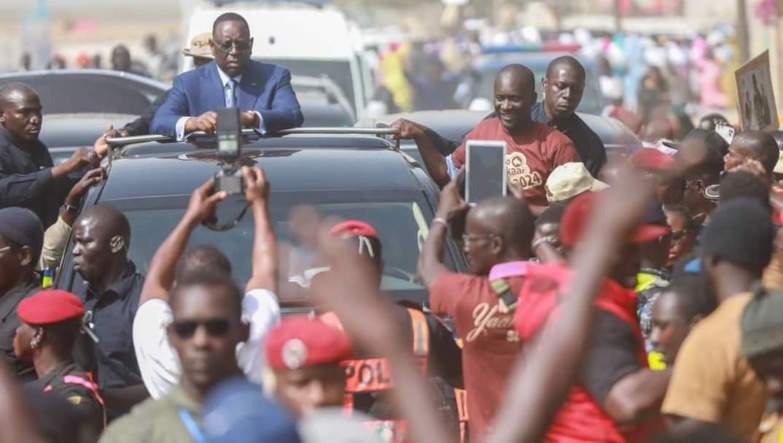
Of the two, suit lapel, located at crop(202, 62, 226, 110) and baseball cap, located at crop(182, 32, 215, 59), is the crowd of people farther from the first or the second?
baseball cap, located at crop(182, 32, 215, 59)

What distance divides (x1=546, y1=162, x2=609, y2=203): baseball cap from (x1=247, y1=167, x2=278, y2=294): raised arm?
7.43 feet

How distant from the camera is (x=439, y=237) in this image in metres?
5.59

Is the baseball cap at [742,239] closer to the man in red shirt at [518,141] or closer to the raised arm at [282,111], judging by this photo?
the man in red shirt at [518,141]

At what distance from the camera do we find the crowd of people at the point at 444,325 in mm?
3600

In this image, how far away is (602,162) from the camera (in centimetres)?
900

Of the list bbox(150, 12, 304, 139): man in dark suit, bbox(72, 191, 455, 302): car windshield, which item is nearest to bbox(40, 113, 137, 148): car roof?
bbox(150, 12, 304, 139): man in dark suit

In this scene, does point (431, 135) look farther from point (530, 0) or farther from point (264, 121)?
point (530, 0)

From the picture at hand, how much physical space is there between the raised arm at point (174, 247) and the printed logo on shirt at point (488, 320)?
0.94 m

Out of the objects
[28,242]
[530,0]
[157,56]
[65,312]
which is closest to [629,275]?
[65,312]

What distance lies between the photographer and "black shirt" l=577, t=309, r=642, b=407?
4.47m

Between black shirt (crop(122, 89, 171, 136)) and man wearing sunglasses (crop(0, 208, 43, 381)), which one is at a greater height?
black shirt (crop(122, 89, 171, 136))

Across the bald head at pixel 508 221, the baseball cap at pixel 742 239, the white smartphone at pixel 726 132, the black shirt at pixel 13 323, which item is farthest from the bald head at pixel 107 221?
the white smartphone at pixel 726 132

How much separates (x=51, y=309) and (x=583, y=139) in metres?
3.93

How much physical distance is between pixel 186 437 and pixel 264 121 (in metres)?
4.25
